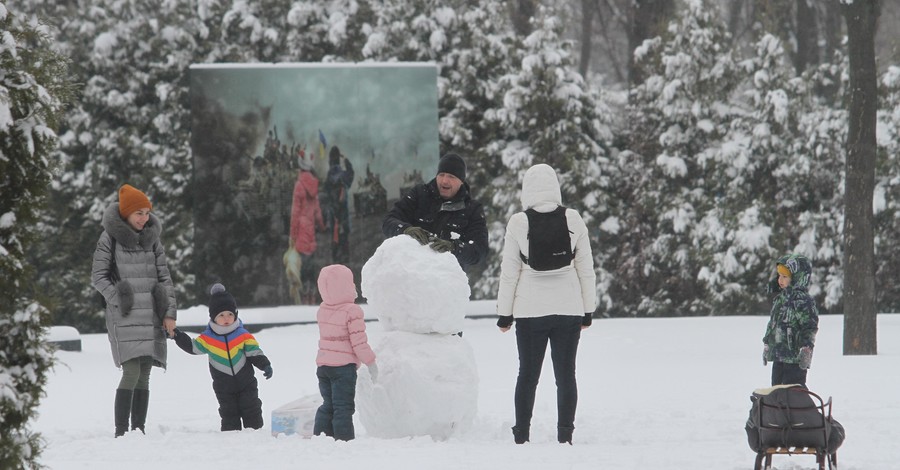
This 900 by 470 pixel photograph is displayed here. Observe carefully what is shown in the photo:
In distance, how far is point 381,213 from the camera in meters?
16.0

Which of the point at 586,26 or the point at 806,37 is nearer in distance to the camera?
the point at 806,37

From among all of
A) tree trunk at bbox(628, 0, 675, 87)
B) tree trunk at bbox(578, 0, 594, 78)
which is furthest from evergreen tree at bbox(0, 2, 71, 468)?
tree trunk at bbox(578, 0, 594, 78)

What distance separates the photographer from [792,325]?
7062 mm

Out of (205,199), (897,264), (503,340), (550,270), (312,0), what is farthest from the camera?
(312,0)

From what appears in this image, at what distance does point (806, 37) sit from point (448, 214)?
1849cm

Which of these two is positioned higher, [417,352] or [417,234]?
[417,234]

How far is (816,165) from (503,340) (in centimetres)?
687

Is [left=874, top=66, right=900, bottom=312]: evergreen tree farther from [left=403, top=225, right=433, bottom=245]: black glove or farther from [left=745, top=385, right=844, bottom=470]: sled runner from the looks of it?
[left=745, top=385, right=844, bottom=470]: sled runner

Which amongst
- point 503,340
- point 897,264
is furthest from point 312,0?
point 897,264

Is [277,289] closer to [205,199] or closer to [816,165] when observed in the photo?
[205,199]

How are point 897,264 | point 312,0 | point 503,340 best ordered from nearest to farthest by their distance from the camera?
point 503,340
point 897,264
point 312,0

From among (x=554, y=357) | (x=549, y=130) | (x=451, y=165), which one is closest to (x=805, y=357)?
(x=554, y=357)

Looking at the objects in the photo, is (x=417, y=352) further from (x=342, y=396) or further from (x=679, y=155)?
(x=679, y=155)

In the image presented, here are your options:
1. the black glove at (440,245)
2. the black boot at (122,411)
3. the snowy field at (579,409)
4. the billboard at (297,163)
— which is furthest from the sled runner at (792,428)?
the billboard at (297,163)
